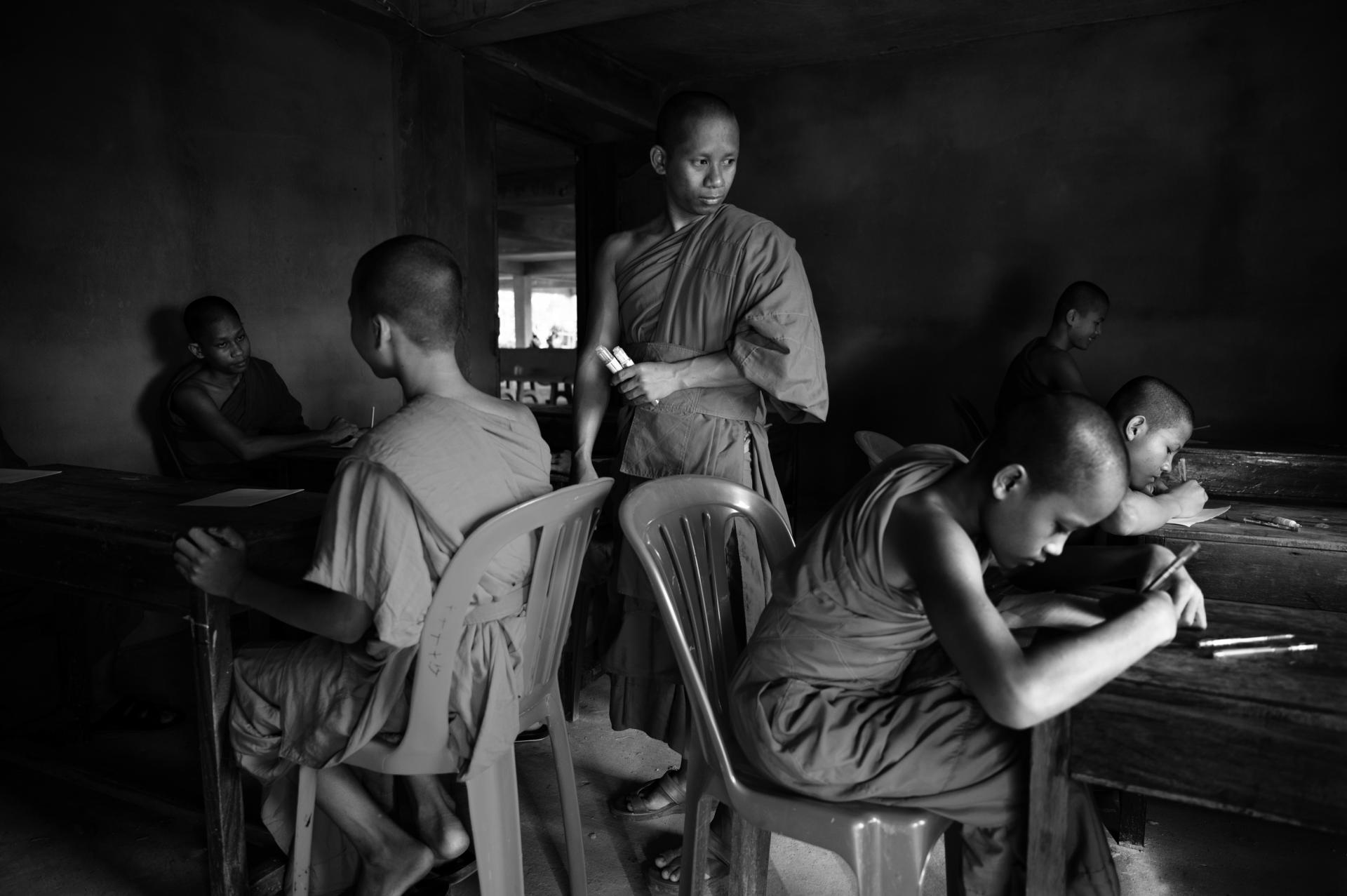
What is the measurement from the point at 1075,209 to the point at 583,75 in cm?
306

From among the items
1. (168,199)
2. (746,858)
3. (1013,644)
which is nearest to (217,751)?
(746,858)

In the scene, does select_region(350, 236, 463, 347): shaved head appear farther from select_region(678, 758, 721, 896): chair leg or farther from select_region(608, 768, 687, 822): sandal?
select_region(608, 768, 687, 822): sandal

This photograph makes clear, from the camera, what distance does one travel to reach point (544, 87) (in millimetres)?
5199

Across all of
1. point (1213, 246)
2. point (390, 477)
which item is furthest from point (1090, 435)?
point (1213, 246)

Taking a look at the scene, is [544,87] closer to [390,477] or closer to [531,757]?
[531,757]

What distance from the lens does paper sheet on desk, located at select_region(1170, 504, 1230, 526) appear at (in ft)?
6.51

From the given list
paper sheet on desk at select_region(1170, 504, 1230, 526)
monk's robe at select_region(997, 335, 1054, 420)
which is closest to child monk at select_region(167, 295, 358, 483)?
paper sheet on desk at select_region(1170, 504, 1230, 526)

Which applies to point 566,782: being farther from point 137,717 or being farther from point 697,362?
point 137,717

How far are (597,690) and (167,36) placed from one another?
301 cm

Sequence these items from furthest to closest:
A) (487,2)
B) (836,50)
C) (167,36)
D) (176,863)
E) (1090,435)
Result: (836,50), (487,2), (167,36), (176,863), (1090,435)

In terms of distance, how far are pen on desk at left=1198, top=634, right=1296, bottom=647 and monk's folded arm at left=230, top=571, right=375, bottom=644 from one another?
1177 mm

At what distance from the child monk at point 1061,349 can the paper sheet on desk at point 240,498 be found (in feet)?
10.9

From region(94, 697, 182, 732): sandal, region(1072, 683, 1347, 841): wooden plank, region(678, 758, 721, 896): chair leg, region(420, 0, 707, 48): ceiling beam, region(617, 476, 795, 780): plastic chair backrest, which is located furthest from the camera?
region(420, 0, 707, 48): ceiling beam

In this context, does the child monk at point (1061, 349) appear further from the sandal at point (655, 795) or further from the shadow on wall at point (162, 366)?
the shadow on wall at point (162, 366)
